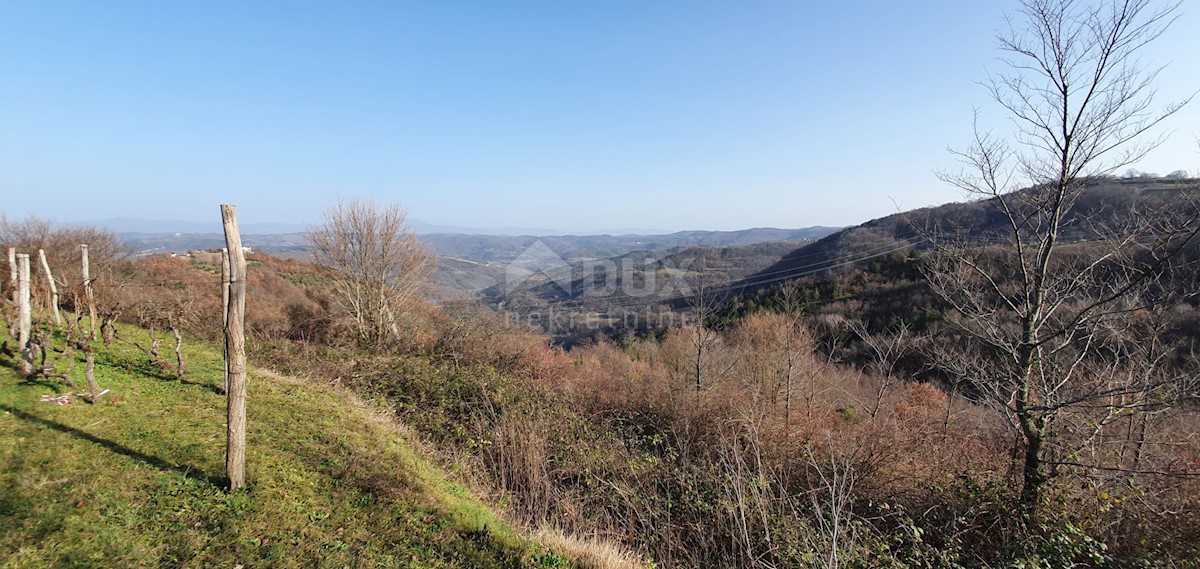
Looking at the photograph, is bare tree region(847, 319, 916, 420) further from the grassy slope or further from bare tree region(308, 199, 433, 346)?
bare tree region(308, 199, 433, 346)

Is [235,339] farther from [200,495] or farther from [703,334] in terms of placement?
[703,334]

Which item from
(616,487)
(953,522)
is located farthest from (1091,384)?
(616,487)

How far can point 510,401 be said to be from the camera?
429 inches

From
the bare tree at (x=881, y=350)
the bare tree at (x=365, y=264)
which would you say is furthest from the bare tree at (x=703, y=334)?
the bare tree at (x=365, y=264)

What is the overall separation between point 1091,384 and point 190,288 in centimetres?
2525

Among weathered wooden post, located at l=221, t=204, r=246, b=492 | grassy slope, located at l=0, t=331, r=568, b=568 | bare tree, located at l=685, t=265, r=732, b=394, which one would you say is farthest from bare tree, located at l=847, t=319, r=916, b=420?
weathered wooden post, located at l=221, t=204, r=246, b=492

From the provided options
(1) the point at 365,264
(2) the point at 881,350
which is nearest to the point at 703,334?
(2) the point at 881,350

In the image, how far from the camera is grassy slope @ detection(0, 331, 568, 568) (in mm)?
3830

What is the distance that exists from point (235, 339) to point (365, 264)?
12.4m

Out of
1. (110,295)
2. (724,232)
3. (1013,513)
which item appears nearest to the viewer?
(1013,513)

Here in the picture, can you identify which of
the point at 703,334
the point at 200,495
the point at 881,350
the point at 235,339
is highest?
the point at 235,339

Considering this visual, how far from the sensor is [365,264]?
51.8 feet

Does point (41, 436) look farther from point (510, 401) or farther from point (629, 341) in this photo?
point (629, 341)

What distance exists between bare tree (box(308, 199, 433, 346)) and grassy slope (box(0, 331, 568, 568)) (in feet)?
28.2
